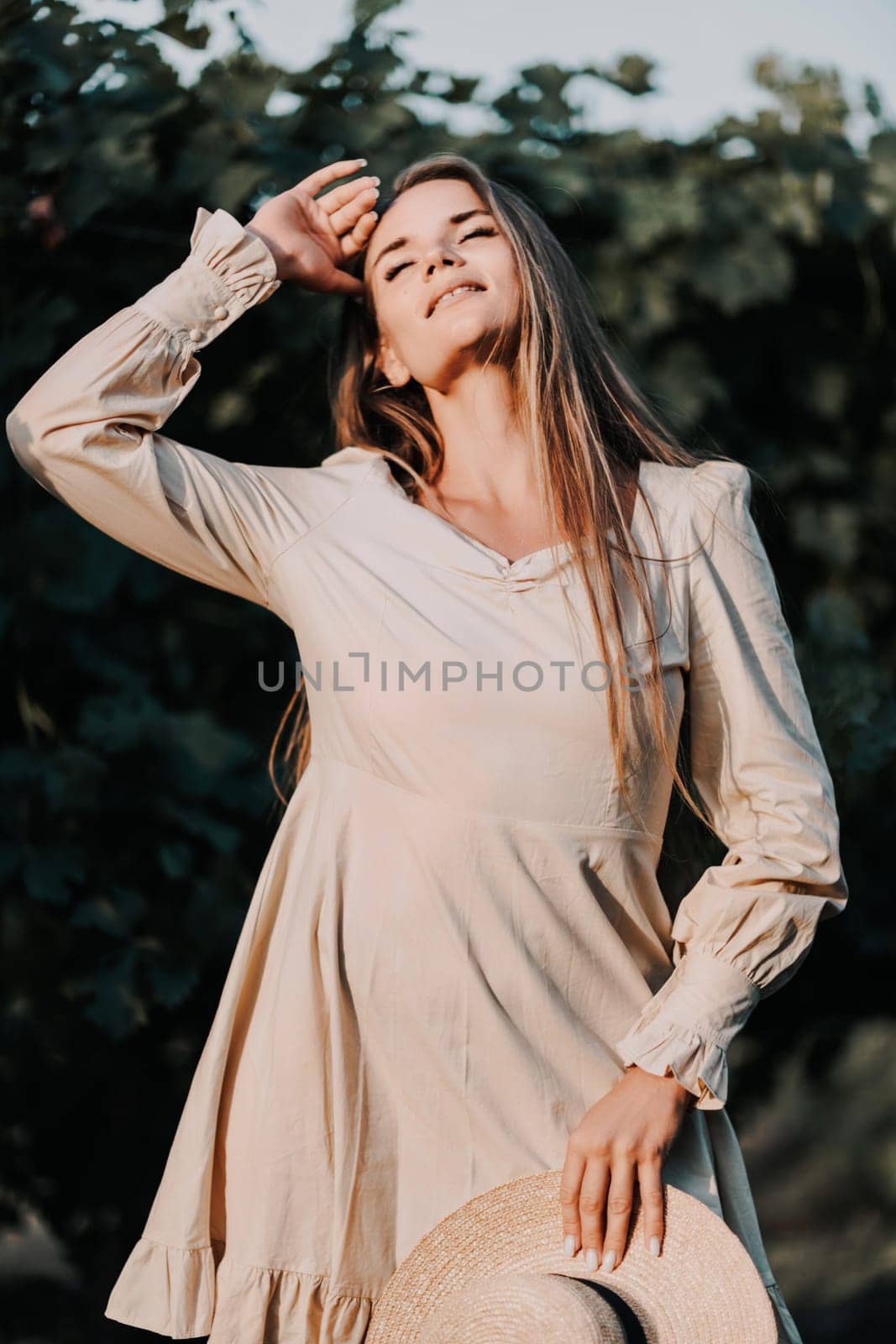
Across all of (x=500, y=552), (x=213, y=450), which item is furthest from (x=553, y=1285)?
(x=213, y=450)

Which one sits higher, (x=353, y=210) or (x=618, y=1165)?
(x=353, y=210)

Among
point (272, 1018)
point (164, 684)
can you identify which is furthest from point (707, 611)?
point (164, 684)

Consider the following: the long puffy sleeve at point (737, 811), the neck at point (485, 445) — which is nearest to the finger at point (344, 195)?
the neck at point (485, 445)

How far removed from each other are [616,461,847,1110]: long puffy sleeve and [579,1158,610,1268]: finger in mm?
102

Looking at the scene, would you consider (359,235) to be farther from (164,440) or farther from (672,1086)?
(672,1086)

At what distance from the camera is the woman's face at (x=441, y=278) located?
1621mm

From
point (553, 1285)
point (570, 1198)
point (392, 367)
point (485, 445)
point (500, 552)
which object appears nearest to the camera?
point (553, 1285)

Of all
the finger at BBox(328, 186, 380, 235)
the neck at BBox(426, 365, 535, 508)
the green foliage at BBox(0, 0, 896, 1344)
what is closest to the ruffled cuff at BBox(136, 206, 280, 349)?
the finger at BBox(328, 186, 380, 235)

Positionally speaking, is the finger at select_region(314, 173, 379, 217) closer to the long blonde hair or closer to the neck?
the long blonde hair

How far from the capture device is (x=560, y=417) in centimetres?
162

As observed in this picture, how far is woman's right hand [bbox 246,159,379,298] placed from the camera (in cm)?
168

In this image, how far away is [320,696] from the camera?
59.3 inches

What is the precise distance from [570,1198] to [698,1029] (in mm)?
173

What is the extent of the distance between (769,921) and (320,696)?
0.46 m
